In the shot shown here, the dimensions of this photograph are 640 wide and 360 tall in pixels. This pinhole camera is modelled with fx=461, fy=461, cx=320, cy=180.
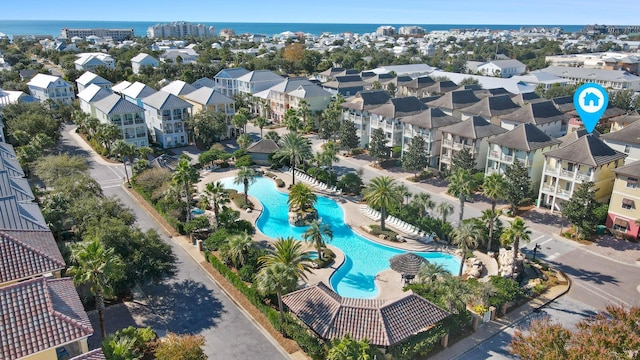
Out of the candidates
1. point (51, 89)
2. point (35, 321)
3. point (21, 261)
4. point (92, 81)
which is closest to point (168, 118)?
point (92, 81)

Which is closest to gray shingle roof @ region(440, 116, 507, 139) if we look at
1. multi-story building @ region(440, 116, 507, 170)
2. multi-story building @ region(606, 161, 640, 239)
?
multi-story building @ region(440, 116, 507, 170)

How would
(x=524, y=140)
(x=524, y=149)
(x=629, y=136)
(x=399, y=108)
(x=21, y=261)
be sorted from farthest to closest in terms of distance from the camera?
(x=399, y=108)
(x=629, y=136)
(x=524, y=140)
(x=524, y=149)
(x=21, y=261)

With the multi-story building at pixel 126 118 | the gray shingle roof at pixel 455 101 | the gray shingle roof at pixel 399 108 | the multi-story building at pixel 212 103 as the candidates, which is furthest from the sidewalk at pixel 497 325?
the multi-story building at pixel 212 103

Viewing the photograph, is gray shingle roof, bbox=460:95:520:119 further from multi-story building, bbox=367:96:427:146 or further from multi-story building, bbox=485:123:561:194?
multi-story building, bbox=485:123:561:194

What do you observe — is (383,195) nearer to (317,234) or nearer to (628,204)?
(317,234)

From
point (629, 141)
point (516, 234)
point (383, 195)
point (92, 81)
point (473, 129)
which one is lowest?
point (383, 195)
